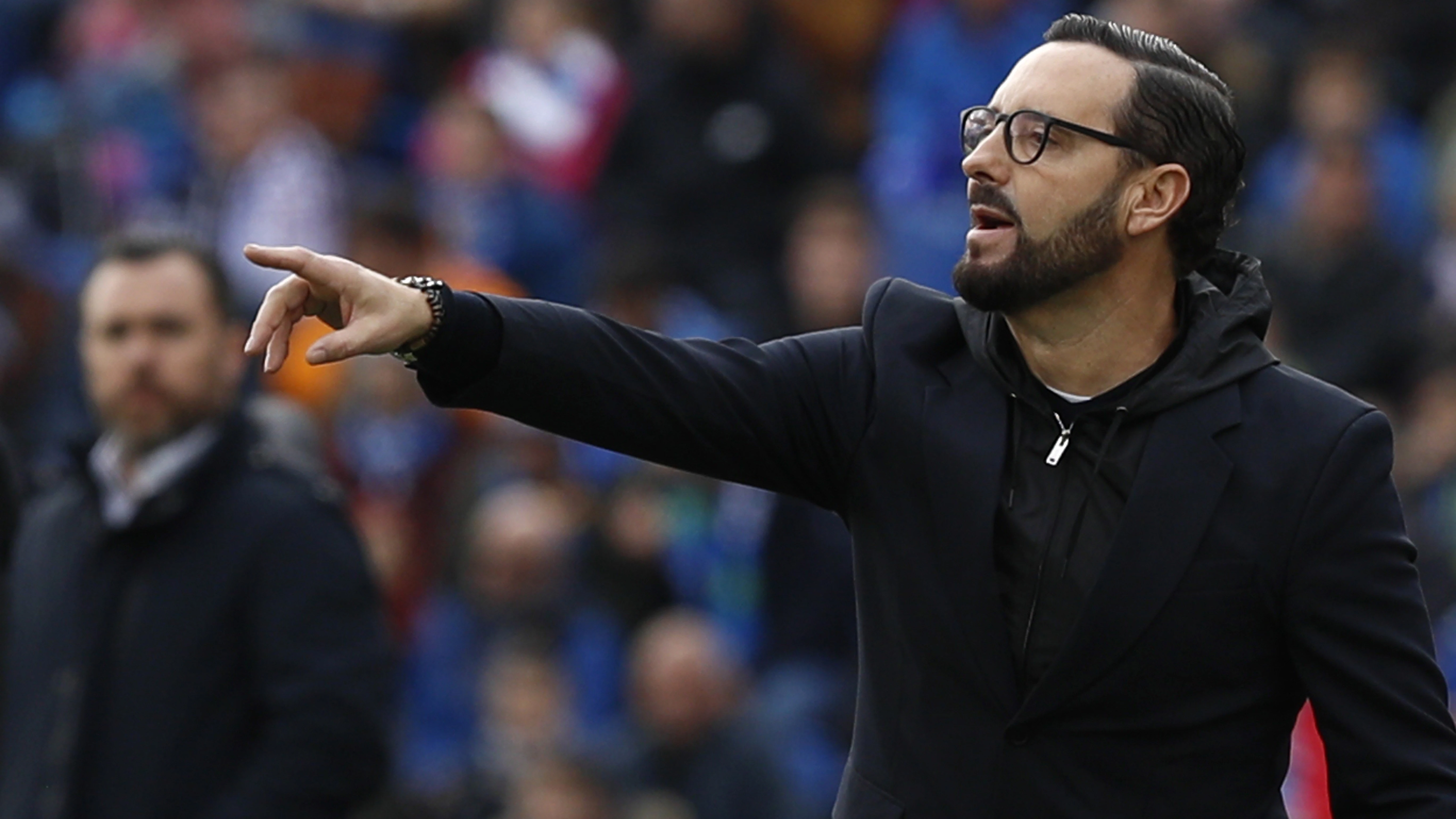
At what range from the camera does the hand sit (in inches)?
121

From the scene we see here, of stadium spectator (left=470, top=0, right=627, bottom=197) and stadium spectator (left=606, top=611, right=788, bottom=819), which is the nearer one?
stadium spectator (left=606, top=611, right=788, bottom=819)

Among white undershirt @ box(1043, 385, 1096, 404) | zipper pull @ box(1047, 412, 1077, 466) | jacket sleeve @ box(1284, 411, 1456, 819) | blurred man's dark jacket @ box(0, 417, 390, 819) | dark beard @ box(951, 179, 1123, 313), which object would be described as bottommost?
blurred man's dark jacket @ box(0, 417, 390, 819)

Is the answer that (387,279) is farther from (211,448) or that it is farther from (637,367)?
(211,448)

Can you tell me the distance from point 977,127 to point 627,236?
6218 mm

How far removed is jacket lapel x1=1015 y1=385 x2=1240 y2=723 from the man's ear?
34 cm

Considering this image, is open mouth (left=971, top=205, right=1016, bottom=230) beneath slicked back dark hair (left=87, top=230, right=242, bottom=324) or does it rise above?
above

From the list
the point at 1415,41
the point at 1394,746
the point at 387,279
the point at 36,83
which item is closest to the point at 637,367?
the point at 387,279

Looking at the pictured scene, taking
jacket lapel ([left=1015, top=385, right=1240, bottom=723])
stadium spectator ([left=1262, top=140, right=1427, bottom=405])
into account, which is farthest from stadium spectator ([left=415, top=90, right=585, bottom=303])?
jacket lapel ([left=1015, top=385, right=1240, bottom=723])

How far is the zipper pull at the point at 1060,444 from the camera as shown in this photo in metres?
3.47

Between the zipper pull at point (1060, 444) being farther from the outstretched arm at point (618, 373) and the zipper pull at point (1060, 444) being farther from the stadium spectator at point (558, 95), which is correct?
the stadium spectator at point (558, 95)

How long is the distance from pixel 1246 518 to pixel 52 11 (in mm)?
9897

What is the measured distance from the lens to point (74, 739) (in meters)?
4.73

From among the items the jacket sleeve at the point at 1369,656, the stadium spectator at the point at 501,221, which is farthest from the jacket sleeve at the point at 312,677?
the stadium spectator at the point at 501,221

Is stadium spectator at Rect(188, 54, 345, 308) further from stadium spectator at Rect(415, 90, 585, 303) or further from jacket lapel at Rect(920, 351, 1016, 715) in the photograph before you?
jacket lapel at Rect(920, 351, 1016, 715)
